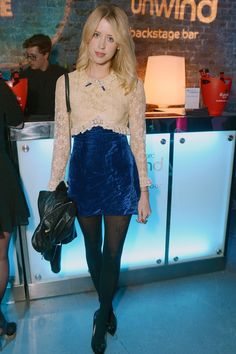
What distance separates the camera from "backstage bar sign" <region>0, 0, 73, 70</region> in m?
3.51

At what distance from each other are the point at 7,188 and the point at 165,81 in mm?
2419

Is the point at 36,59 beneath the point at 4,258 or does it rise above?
above

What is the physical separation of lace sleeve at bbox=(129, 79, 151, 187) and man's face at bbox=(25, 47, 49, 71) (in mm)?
2123

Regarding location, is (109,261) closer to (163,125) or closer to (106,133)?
(106,133)

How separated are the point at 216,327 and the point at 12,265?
1.24 meters

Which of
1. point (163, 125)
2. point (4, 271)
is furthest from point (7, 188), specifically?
point (163, 125)

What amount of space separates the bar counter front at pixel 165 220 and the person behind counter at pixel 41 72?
4.72 ft

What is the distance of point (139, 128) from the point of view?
1.58 meters

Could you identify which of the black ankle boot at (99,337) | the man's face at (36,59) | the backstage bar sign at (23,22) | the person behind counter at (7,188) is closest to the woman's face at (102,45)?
the person behind counter at (7,188)

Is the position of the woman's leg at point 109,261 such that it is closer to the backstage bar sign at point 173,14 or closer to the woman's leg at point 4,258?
the woman's leg at point 4,258

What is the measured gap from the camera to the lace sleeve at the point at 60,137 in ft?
5.02

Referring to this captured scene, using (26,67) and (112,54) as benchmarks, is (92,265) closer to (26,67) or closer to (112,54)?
(112,54)

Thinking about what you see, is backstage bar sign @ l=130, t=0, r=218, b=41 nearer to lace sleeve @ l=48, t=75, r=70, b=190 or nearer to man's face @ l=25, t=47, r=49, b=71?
man's face @ l=25, t=47, r=49, b=71

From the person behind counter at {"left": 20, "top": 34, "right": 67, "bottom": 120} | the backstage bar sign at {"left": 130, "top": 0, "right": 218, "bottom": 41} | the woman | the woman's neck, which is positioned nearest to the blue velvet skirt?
the woman
